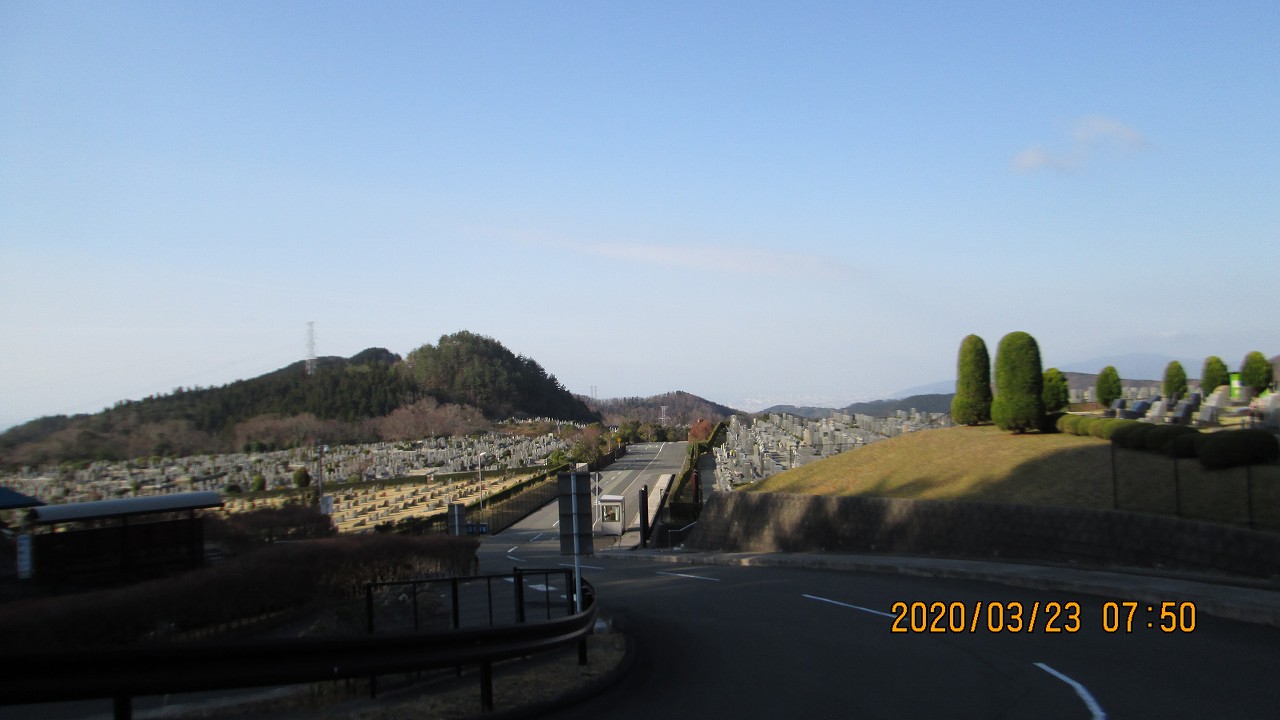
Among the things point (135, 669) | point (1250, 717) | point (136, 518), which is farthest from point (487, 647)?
point (136, 518)

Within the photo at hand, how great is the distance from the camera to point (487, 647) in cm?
814


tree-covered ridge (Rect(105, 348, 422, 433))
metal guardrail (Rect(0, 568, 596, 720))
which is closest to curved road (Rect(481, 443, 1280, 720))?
metal guardrail (Rect(0, 568, 596, 720))

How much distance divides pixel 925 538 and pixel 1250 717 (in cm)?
1722

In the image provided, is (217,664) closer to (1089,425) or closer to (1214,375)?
(1089,425)

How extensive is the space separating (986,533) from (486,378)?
67.1 m

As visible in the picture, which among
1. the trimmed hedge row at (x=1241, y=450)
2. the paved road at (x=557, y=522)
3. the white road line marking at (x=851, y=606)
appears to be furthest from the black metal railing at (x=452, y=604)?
the trimmed hedge row at (x=1241, y=450)

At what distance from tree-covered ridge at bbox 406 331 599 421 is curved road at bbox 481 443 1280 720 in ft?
143

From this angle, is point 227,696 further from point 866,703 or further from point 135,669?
point 866,703

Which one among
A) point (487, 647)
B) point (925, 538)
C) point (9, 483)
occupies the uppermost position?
point (9, 483)

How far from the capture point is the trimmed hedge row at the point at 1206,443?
18.4 metres

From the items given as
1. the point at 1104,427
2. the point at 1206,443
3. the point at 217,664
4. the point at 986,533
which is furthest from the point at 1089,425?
the point at 217,664

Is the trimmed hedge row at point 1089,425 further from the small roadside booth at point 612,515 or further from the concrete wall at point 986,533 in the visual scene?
the small roadside booth at point 612,515

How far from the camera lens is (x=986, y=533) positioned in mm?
22719

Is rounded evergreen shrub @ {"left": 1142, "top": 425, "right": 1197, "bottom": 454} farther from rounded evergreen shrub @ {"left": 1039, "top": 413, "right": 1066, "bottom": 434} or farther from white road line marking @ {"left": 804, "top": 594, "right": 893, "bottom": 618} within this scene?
white road line marking @ {"left": 804, "top": 594, "right": 893, "bottom": 618}
